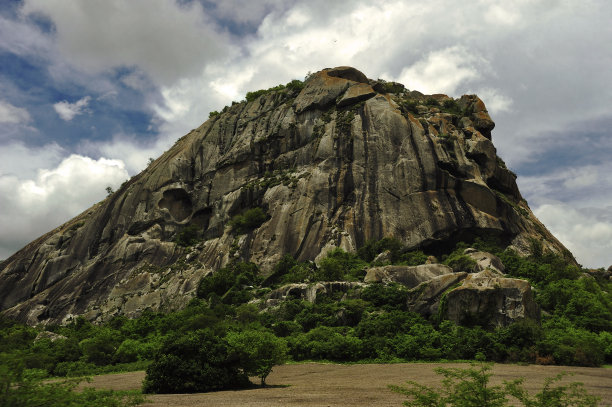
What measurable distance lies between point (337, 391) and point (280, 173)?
65.1 meters

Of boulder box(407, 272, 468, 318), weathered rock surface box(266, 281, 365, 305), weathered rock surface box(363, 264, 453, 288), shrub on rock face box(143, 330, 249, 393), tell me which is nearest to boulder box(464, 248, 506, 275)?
weathered rock surface box(363, 264, 453, 288)

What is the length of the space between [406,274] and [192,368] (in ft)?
112

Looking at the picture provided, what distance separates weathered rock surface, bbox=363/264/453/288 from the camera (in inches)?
2106

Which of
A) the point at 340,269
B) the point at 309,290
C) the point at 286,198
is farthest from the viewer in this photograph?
the point at 286,198

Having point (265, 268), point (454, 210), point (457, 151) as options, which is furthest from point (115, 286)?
point (457, 151)

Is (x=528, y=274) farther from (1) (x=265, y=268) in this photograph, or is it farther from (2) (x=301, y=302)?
(1) (x=265, y=268)

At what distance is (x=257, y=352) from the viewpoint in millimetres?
27062

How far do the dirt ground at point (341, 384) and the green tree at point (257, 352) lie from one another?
52.5 inches

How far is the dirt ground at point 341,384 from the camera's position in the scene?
67.1 feet

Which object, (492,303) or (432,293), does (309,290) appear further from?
(492,303)

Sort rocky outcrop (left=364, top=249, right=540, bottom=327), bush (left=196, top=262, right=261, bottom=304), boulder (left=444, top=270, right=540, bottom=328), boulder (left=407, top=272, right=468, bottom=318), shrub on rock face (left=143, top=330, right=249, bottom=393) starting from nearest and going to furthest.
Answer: shrub on rock face (left=143, top=330, right=249, bottom=393) < boulder (left=444, top=270, right=540, bottom=328) < rocky outcrop (left=364, top=249, right=540, bottom=327) < boulder (left=407, top=272, right=468, bottom=318) < bush (left=196, top=262, right=261, bottom=304)

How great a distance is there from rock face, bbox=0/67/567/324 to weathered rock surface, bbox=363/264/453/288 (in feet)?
46.8

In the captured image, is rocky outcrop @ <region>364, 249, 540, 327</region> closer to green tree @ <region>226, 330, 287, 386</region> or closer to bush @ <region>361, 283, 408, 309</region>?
bush @ <region>361, 283, 408, 309</region>

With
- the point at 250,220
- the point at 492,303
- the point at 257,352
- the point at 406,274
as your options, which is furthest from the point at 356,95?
the point at 257,352
